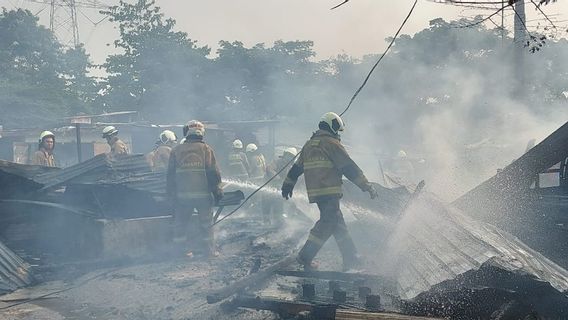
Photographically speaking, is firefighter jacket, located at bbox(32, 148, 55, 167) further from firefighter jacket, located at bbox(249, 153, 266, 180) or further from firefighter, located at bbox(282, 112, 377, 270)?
firefighter, located at bbox(282, 112, 377, 270)

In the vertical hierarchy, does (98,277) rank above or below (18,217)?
below

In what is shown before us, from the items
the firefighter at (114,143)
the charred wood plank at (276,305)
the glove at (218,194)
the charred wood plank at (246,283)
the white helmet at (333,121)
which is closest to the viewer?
the charred wood plank at (276,305)

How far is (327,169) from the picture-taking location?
5.84 meters

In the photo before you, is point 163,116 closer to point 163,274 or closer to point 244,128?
point 244,128

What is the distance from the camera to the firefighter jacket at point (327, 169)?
5.80m

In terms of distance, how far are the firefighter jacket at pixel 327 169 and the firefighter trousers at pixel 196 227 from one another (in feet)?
6.07

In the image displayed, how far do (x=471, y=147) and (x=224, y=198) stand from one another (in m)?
15.5

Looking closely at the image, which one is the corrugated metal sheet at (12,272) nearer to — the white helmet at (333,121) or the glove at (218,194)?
the glove at (218,194)

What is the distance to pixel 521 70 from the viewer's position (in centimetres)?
1528

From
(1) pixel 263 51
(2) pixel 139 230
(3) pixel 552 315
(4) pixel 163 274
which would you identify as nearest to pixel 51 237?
(2) pixel 139 230

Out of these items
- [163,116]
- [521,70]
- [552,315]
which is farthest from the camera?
[163,116]

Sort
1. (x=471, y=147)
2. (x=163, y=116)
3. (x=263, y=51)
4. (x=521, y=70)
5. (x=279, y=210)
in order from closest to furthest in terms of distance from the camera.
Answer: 1. (x=279, y=210)
2. (x=521, y=70)
3. (x=471, y=147)
4. (x=163, y=116)
5. (x=263, y=51)

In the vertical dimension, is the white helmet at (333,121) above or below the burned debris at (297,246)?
above

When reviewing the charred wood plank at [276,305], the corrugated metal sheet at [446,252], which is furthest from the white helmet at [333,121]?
the charred wood plank at [276,305]
